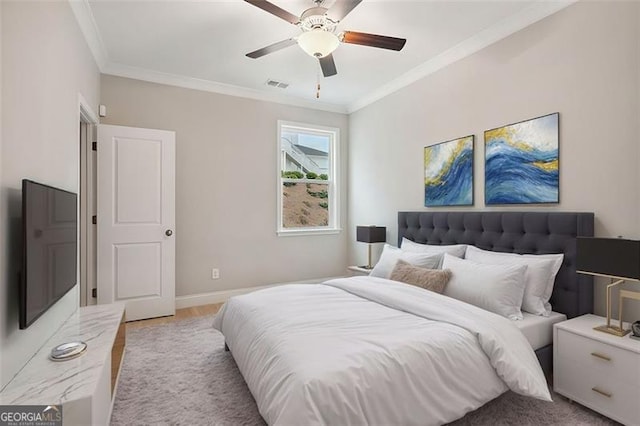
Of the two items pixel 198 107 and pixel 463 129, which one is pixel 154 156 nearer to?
pixel 198 107

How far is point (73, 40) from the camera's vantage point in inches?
98.0

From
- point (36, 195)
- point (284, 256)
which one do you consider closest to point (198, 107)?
point (284, 256)

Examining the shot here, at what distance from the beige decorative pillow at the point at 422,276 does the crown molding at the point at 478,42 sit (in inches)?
84.0

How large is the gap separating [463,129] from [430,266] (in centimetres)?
144

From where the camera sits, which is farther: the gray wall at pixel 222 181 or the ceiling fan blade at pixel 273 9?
the gray wall at pixel 222 181

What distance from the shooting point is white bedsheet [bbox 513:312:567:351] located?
216 cm

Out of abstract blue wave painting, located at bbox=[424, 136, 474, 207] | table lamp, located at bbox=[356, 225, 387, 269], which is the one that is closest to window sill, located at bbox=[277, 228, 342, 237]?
table lamp, located at bbox=[356, 225, 387, 269]

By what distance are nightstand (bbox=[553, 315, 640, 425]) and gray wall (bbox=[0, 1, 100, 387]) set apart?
298cm

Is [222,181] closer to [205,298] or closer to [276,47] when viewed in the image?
[205,298]

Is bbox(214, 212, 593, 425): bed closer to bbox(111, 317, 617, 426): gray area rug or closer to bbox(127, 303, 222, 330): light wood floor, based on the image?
bbox(111, 317, 617, 426): gray area rug

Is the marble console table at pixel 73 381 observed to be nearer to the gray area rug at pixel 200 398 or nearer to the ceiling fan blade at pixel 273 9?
the gray area rug at pixel 200 398

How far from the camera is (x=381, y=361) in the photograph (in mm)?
1542

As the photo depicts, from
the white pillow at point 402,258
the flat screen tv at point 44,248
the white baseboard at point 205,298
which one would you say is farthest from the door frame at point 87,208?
the white pillow at point 402,258

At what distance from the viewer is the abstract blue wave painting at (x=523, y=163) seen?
2551 millimetres
